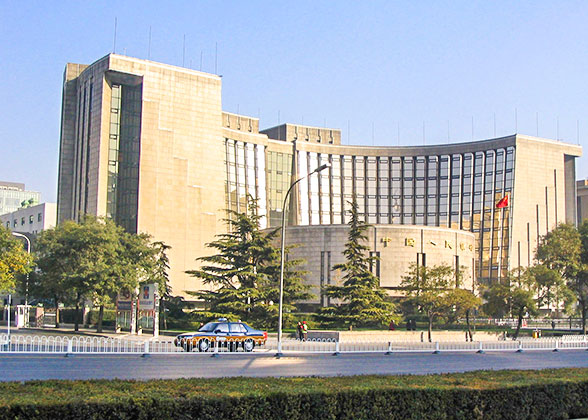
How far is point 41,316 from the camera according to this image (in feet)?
227

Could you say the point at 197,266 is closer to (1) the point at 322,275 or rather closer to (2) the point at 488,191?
(1) the point at 322,275

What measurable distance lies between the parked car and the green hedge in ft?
70.5

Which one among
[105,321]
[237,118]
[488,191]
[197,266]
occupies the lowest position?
[105,321]

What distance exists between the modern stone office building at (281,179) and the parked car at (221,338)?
120 feet

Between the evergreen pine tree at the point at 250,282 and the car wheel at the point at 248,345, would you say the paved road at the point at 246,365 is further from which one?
the evergreen pine tree at the point at 250,282

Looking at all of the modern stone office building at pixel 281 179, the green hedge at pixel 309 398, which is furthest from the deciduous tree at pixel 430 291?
the green hedge at pixel 309 398

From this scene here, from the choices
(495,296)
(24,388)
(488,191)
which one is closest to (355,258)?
(495,296)

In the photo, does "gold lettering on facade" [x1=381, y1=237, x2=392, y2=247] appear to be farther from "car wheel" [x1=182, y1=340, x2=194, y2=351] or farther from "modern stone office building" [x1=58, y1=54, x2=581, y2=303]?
"car wheel" [x1=182, y1=340, x2=194, y2=351]

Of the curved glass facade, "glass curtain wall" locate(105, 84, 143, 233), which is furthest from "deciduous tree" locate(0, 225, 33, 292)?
the curved glass facade

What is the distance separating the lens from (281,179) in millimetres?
115875

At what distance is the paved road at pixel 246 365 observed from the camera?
2451 cm

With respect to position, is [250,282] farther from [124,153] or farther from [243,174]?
[243,174]

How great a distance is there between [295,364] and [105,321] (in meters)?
45.6

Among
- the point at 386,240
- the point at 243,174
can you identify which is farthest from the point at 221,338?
the point at 243,174
